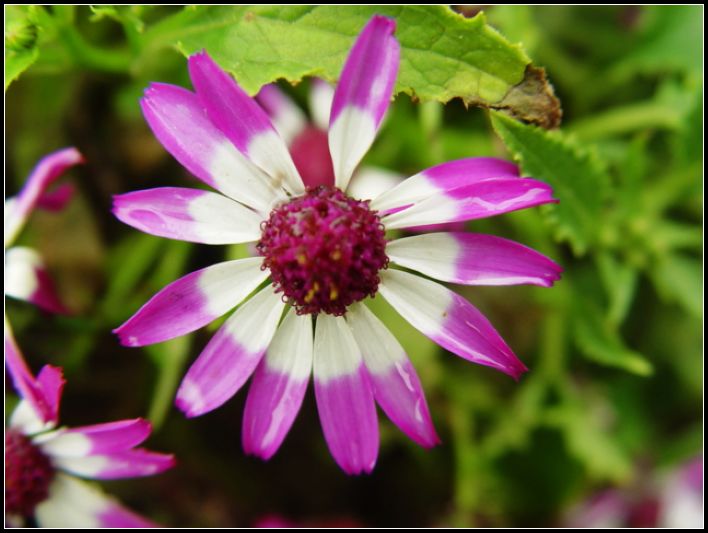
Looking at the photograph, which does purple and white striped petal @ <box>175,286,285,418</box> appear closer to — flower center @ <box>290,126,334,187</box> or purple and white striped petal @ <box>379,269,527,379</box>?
purple and white striped petal @ <box>379,269,527,379</box>

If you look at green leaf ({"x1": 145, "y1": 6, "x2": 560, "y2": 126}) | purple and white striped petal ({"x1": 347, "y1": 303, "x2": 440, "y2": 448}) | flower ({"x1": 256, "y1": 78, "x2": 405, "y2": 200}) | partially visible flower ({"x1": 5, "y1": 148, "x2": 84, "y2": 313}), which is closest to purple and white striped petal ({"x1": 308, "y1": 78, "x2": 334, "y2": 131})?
flower ({"x1": 256, "y1": 78, "x2": 405, "y2": 200})

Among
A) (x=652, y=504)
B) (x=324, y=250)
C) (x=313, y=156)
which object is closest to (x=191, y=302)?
(x=324, y=250)

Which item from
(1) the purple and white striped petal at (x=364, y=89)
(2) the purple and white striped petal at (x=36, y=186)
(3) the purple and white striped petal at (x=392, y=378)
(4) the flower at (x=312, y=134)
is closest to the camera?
(1) the purple and white striped petal at (x=364, y=89)

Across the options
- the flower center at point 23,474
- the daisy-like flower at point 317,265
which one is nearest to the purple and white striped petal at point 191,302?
the daisy-like flower at point 317,265

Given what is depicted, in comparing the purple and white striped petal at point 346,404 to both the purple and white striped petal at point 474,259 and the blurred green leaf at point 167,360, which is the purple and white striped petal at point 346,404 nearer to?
the purple and white striped petal at point 474,259

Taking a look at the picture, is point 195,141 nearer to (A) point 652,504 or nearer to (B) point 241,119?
(B) point 241,119
